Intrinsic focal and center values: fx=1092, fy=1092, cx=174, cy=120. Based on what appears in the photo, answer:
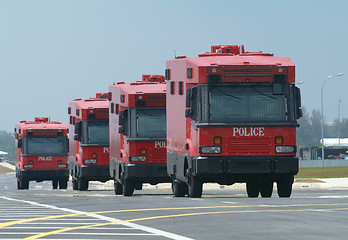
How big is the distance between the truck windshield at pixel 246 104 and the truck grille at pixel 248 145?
49 centimetres

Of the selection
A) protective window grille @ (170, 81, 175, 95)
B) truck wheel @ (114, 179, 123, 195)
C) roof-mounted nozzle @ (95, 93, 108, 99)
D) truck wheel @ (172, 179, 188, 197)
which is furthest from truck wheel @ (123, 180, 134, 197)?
roof-mounted nozzle @ (95, 93, 108, 99)

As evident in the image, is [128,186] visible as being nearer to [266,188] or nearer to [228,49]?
[266,188]

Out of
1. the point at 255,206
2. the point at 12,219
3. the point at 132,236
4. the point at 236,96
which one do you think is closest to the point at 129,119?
the point at 236,96

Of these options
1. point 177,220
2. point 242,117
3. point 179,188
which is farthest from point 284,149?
point 177,220

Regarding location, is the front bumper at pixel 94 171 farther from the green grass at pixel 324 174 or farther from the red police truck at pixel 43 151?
the green grass at pixel 324 174

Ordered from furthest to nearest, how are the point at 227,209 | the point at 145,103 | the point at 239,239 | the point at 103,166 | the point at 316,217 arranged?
the point at 103,166 < the point at 145,103 < the point at 227,209 < the point at 316,217 < the point at 239,239

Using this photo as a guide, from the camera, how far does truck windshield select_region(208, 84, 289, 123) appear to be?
84.8 feet

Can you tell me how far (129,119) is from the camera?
3241 cm

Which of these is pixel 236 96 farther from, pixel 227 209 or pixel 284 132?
pixel 227 209

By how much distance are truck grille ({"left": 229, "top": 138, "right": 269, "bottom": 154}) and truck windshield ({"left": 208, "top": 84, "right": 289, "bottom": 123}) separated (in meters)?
0.49

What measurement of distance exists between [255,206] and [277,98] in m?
5.54

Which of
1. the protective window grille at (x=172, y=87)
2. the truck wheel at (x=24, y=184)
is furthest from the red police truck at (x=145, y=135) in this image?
the truck wheel at (x=24, y=184)

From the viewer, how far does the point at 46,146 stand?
170 ft

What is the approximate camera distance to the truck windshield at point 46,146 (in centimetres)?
5181
